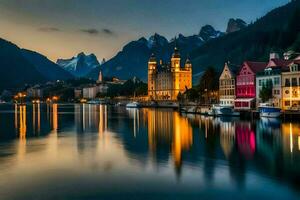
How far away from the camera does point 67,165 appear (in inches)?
1396

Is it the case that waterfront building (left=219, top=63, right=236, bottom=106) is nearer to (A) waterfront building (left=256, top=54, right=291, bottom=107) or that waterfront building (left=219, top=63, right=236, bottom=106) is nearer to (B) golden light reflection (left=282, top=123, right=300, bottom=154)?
(A) waterfront building (left=256, top=54, right=291, bottom=107)

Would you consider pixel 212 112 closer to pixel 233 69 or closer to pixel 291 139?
pixel 233 69

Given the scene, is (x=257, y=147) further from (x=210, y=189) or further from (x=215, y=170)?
(x=210, y=189)

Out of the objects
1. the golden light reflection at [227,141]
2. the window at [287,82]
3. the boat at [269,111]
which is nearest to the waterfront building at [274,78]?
the window at [287,82]

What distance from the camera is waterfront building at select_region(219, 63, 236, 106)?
10919 cm

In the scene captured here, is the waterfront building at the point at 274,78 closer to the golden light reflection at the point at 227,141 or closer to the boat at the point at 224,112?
the boat at the point at 224,112

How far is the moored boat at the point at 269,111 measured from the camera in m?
78.5

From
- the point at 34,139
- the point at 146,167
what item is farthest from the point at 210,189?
the point at 34,139

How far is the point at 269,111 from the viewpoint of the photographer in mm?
79625

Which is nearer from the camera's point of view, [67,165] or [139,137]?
[67,165]

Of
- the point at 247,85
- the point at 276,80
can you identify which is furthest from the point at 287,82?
the point at 247,85

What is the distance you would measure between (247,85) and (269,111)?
21.8 meters

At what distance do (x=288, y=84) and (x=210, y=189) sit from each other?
6420cm

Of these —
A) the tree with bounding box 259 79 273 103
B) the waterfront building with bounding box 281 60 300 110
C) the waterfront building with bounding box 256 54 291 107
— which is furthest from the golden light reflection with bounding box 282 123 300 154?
the tree with bounding box 259 79 273 103
